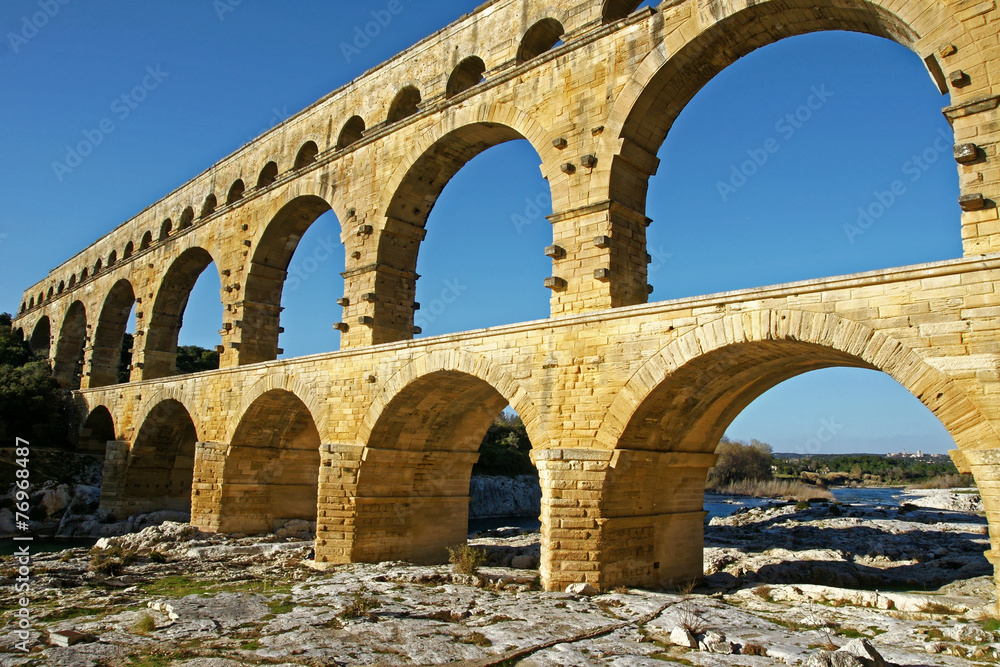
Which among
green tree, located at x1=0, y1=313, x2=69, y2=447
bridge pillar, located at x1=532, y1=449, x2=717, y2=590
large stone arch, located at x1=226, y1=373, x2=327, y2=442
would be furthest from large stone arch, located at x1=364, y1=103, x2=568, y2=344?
green tree, located at x1=0, y1=313, x2=69, y2=447

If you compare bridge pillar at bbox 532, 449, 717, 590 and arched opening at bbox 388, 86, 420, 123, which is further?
arched opening at bbox 388, 86, 420, 123

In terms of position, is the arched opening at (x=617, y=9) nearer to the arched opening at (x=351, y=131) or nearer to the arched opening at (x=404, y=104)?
the arched opening at (x=404, y=104)

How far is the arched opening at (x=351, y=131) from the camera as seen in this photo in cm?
1462

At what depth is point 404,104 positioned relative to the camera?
542 inches

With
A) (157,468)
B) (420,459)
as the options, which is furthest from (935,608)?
(157,468)

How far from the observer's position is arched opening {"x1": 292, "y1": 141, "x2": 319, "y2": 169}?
15788 millimetres

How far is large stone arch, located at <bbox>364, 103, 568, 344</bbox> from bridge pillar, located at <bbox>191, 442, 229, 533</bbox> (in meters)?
4.90

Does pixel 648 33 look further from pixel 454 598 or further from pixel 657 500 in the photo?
pixel 454 598

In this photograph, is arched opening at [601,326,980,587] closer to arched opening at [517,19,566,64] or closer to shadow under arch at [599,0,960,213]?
shadow under arch at [599,0,960,213]

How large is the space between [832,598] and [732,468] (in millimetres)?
47491

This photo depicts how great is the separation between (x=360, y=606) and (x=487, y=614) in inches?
53.2

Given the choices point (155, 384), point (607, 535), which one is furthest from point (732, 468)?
point (607, 535)

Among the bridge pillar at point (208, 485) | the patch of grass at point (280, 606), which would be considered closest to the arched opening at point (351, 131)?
the bridge pillar at point (208, 485)

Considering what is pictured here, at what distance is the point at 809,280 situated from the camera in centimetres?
685
